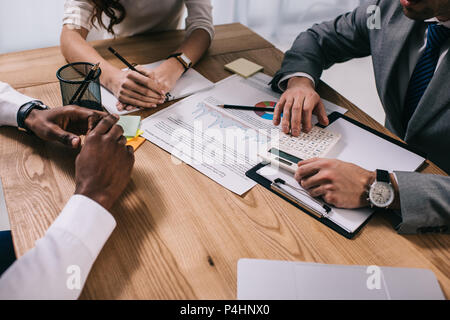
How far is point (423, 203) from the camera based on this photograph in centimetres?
69

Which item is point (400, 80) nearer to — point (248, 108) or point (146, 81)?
point (248, 108)

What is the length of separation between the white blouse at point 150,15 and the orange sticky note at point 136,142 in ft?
2.00

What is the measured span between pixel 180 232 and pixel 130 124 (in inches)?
15.0

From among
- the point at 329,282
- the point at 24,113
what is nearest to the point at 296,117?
the point at 329,282

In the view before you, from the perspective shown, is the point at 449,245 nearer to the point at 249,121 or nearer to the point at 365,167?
the point at 365,167

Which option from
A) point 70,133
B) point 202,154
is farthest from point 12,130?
point 202,154

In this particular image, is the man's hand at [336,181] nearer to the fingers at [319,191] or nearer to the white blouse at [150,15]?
the fingers at [319,191]

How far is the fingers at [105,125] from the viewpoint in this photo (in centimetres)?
72

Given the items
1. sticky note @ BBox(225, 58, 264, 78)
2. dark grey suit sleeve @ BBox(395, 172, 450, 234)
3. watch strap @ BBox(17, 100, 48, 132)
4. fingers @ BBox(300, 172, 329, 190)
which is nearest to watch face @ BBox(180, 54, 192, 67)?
sticky note @ BBox(225, 58, 264, 78)

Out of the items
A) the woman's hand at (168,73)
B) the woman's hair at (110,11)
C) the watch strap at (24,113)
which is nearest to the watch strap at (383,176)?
the woman's hand at (168,73)

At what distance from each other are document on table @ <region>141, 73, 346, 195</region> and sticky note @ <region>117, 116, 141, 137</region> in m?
0.02

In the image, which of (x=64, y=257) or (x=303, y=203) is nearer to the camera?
(x=64, y=257)

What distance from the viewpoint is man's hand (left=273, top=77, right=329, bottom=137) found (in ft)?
2.93

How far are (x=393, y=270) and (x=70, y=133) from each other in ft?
2.37
